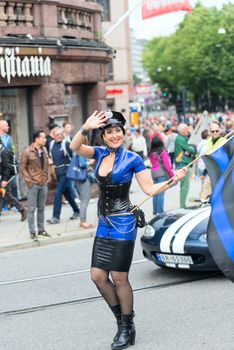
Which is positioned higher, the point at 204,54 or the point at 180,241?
the point at 204,54

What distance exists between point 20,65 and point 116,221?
9.86 m

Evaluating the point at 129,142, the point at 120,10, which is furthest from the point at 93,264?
the point at 120,10

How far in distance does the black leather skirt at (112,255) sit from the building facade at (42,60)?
9.55m

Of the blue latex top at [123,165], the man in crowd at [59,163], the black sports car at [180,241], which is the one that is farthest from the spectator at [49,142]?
the blue latex top at [123,165]

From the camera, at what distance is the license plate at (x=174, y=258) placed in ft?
27.6

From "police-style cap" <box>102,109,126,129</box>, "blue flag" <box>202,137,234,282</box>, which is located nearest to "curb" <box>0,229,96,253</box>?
"police-style cap" <box>102,109,126,129</box>

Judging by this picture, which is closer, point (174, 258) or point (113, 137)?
point (113, 137)

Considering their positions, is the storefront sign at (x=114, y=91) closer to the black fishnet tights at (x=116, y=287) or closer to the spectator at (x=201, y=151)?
the spectator at (x=201, y=151)

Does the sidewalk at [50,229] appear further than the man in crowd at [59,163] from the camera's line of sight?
No

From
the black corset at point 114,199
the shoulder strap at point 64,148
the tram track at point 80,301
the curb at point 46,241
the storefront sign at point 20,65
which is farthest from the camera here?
the storefront sign at point 20,65

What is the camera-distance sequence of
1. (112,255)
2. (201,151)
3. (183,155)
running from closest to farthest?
(112,255) < (201,151) < (183,155)

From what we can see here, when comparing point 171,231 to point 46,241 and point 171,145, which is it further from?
point 171,145

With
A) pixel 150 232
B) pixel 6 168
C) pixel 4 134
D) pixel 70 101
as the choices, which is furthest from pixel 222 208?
pixel 70 101

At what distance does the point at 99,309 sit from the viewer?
294 inches
